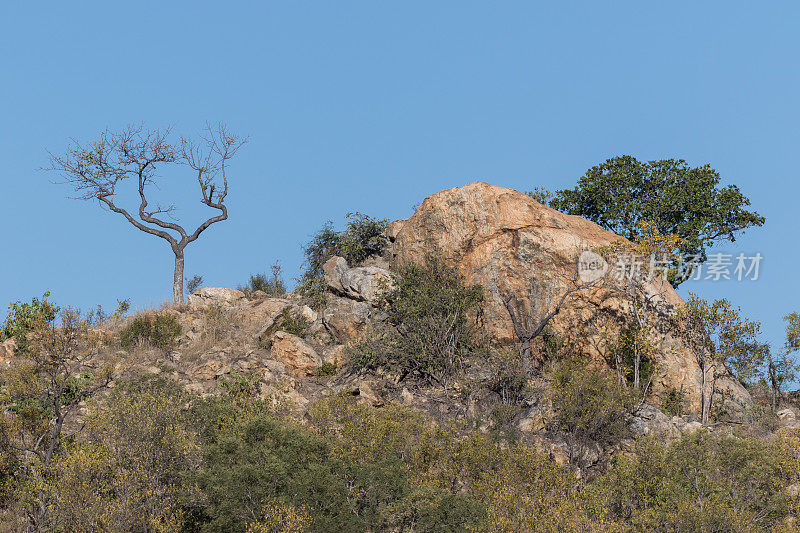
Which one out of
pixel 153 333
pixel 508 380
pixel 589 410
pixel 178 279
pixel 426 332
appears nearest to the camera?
pixel 589 410

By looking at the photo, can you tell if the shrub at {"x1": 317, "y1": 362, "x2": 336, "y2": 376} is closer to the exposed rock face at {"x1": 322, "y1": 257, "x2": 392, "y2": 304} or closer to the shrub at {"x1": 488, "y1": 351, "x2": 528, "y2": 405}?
the exposed rock face at {"x1": 322, "y1": 257, "x2": 392, "y2": 304}

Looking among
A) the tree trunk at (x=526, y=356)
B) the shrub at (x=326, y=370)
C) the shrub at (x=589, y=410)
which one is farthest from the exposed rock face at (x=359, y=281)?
the shrub at (x=589, y=410)

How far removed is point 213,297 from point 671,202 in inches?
894

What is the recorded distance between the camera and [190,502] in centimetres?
1816

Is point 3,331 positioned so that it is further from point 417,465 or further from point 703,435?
point 703,435

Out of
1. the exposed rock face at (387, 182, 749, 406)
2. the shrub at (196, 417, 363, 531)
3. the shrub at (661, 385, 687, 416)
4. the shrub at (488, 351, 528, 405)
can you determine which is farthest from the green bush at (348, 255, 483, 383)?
the shrub at (196, 417, 363, 531)

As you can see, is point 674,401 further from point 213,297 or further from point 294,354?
point 213,297

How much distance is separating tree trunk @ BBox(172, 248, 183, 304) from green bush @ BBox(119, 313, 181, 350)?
585 centimetres

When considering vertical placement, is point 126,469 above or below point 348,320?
below

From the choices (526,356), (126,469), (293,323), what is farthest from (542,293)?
(126,469)

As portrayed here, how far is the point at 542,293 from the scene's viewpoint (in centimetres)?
3003

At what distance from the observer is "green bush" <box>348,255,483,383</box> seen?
28.3 meters

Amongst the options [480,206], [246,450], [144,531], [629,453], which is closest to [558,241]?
[480,206]

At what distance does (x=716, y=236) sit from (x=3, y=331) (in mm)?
33451
